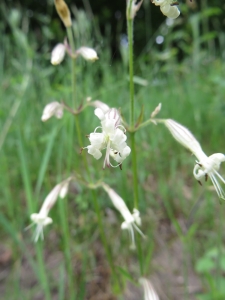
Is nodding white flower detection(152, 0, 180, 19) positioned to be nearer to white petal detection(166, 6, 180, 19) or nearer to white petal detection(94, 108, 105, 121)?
white petal detection(166, 6, 180, 19)

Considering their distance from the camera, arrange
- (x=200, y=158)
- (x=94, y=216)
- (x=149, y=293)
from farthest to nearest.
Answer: (x=94, y=216) → (x=149, y=293) → (x=200, y=158)

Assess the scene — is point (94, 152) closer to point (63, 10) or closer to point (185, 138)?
point (185, 138)

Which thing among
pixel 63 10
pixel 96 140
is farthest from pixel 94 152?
pixel 63 10

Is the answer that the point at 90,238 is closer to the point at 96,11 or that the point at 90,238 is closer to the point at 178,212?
the point at 178,212

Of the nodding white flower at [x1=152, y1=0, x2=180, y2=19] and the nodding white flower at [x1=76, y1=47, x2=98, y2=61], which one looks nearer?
the nodding white flower at [x1=152, y1=0, x2=180, y2=19]

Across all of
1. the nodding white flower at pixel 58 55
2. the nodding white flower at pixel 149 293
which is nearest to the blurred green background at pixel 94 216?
the nodding white flower at pixel 149 293

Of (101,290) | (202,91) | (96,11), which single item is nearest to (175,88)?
(202,91)

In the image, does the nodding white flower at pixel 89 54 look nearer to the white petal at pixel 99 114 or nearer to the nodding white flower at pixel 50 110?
the nodding white flower at pixel 50 110

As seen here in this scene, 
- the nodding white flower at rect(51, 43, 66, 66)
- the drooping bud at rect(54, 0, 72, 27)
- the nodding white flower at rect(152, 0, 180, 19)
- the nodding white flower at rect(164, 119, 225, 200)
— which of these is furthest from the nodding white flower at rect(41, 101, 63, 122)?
the nodding white flower at rect(152, 0, 180, 19)

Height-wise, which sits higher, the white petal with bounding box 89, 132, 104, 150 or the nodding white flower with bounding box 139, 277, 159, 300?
the white petal with bounding box 89, 132, 104, 150
